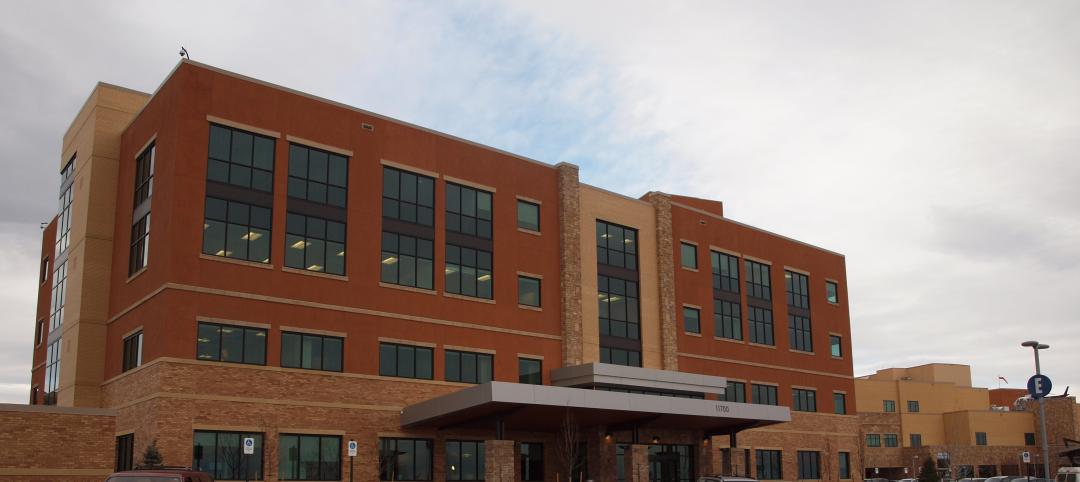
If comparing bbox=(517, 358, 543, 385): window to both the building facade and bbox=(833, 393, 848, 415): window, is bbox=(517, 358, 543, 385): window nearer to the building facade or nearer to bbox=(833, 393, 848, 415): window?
the building facade

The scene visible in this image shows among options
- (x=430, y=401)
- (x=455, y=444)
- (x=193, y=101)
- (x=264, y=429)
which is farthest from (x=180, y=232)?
(x=455, y=444)

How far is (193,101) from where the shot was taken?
39094 millimetres

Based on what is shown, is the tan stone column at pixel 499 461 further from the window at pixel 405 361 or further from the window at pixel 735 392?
the window at pixel 735 392

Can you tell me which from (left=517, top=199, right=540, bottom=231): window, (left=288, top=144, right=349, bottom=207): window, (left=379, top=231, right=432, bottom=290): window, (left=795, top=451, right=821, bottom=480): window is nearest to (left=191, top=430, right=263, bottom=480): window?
(left=379, top=231, right=432, bottom=290): window

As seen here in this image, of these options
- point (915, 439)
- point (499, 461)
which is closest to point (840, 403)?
point (499, 461)

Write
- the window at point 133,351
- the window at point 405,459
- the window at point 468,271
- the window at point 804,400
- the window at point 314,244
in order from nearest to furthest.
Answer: the window at point 133,351 → the window at point 314,244 → the window at point 405,459 → the window at point 468,271 → the window at point 804,400

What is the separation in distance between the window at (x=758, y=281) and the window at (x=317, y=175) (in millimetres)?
28612

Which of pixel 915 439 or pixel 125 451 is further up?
pixel 915 439

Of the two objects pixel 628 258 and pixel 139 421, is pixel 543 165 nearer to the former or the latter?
pixel 628 258

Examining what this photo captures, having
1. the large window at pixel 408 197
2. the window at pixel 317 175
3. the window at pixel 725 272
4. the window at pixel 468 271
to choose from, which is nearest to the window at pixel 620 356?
the window at pixel 468 271

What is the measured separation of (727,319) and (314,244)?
2746cm

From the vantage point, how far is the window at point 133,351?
3900 cm

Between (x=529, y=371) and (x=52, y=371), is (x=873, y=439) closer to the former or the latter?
(x=529, y=371)

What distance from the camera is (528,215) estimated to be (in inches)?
1960
